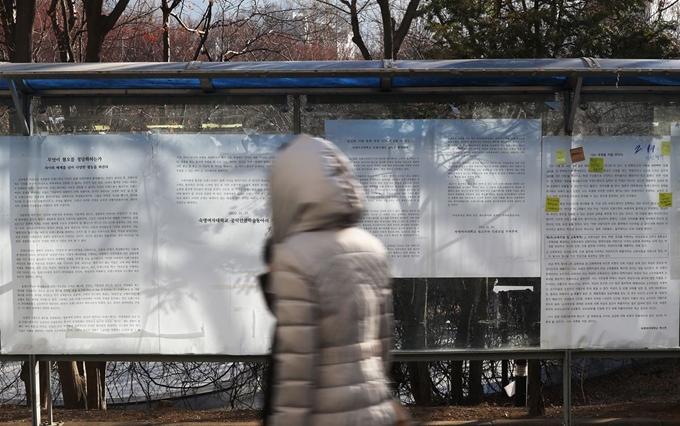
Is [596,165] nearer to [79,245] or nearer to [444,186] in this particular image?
[444,186]

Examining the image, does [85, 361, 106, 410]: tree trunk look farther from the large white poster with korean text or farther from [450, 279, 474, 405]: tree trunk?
[450, 279, 474, 405]: tree trunk

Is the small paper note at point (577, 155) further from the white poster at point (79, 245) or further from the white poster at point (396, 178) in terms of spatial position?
the white poster at point (79, 245)

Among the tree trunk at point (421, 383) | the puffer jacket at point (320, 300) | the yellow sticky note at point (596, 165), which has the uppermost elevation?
the yellow sticky note at point (596, 165)

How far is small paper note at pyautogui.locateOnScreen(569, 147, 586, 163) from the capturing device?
238 inches

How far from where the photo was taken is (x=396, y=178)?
19.6 feet

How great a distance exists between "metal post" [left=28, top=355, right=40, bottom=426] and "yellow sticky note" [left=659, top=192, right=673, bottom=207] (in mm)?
4817

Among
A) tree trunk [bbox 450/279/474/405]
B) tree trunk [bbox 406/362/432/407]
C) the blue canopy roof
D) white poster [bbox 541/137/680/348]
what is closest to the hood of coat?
the blue canopy roof

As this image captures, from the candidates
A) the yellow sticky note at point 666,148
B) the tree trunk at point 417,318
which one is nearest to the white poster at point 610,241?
the yellow sticky note at point 666,148

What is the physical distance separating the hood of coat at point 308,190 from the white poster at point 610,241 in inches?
156

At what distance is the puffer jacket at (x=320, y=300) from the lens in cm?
226

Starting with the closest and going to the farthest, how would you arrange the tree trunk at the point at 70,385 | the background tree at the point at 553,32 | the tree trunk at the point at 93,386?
the tree trunk at the point at 70,385
the tree trunk at the point at 93,386
the background tree at the point at 553,32

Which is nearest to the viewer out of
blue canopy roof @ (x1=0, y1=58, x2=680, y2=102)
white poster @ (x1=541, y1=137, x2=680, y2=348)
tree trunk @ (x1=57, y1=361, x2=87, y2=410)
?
blue canopy roof @ (x1=0, y1=58, x2=680, y2=102)

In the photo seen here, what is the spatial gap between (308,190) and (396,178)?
147 inches

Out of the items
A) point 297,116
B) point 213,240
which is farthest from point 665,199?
point 213,240
